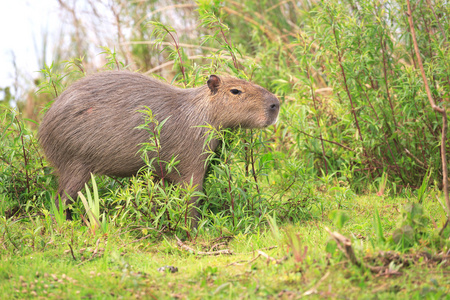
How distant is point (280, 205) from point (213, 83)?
1.19 meters

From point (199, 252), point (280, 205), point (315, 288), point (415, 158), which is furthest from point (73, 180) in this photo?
point (415, 158)

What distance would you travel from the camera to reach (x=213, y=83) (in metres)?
3.66

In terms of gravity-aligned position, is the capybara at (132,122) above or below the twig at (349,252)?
above

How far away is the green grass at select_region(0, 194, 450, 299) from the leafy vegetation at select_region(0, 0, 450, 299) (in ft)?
0.03

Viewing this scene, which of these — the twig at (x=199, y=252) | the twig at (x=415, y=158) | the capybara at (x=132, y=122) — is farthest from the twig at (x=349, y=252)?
the twig at (x=415, y=158)

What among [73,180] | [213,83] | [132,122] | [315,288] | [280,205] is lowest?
[280,205]

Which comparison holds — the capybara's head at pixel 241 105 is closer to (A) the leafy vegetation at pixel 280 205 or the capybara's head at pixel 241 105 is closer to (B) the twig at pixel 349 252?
(A) the leafy vegetation at pixel 280 205

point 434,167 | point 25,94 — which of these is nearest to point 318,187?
point 434,167

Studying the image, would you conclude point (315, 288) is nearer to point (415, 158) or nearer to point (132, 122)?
point (132, 122)

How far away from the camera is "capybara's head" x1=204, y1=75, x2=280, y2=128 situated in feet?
12.0

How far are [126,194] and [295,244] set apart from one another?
4.25 feet

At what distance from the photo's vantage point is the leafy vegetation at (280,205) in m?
2.45

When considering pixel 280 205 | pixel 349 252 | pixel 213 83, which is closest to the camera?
pixel 349 252

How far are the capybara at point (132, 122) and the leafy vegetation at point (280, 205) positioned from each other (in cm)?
13
